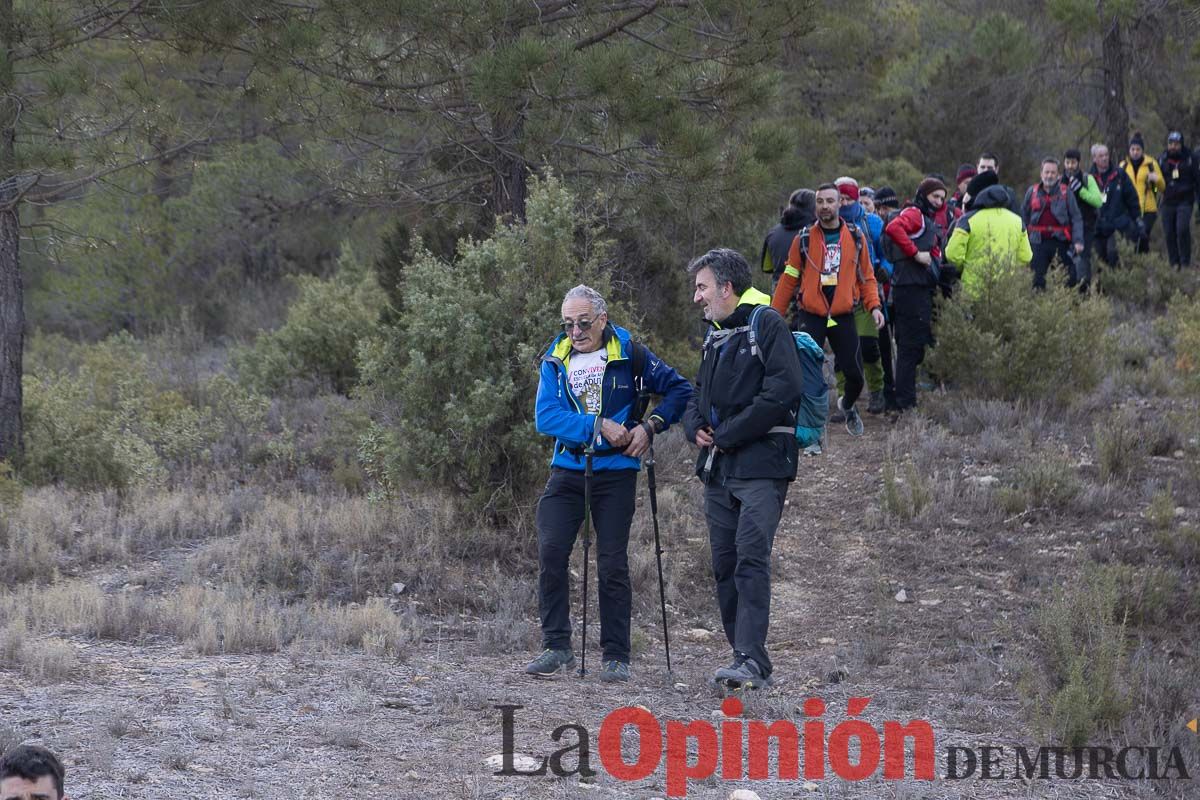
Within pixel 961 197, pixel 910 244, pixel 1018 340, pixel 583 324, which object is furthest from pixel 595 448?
pixel 961 197

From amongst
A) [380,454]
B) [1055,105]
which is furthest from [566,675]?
[1055,105]

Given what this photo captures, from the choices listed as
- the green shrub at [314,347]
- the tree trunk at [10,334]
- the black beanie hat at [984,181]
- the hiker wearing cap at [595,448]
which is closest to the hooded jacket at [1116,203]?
the black beanie hat at [984,181]

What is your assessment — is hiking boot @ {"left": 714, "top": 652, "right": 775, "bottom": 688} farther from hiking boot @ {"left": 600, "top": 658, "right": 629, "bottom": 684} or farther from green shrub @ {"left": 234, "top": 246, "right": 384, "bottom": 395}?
green shrub @ {"left": 234, "top": 246, "right": 384, "bottom": 395}

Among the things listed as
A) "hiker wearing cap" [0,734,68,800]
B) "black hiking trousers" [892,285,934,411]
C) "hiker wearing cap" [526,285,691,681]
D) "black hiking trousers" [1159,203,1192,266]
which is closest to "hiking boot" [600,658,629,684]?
"hiker wearing cap" [526,285,691,681]

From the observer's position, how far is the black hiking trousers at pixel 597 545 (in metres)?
6.77

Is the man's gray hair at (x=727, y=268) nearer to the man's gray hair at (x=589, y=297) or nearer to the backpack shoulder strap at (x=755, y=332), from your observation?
the backpack shoulder strap at (x=755, y=332)

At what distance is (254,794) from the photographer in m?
5.11

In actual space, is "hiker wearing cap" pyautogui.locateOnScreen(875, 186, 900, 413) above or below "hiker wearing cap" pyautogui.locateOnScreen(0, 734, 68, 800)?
above

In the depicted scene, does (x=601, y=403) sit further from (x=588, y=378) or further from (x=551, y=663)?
(x=551, y=663)

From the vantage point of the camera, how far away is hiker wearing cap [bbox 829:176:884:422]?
34.6ft

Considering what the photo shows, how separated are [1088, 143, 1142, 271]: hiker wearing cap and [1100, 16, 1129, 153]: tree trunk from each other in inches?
84.5

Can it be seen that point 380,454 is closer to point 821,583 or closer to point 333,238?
point 821,583

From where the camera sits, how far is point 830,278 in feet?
33.1

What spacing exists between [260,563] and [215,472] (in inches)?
118
